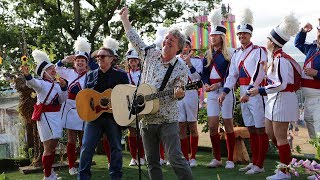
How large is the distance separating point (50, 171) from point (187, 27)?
3.17 m

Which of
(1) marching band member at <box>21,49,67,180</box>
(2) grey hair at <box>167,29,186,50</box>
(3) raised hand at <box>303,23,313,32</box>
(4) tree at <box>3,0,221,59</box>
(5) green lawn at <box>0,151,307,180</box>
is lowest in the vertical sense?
(5) green lawn at <box>0,151,307,180</box>

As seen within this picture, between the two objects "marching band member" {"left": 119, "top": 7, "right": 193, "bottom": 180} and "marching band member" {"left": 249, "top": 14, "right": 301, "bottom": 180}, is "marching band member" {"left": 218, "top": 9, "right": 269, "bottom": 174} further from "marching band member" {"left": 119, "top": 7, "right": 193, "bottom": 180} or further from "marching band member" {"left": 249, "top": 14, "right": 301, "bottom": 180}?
"marching band member" {"left": 119, "top": 7, "right": 193, "bottom": 180}

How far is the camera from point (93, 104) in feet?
19.7

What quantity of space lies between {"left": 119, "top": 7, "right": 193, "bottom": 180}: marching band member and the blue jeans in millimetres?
1051

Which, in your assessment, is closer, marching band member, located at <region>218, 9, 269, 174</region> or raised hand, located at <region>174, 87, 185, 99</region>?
raised hand, located at <region>174, 87, 185, 99</region>

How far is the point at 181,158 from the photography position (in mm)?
4812

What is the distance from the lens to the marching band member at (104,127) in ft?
19.4

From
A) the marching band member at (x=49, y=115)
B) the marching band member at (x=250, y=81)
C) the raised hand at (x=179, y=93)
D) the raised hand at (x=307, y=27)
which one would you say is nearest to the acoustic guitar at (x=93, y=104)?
the marching band member at (x=49, y=115)

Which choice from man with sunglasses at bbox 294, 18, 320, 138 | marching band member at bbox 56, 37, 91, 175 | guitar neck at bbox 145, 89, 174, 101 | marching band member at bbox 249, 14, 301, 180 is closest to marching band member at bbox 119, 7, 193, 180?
guitar neck at bbox 145, 89, 174, 101

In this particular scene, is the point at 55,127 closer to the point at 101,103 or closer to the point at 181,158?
the point at 101,103

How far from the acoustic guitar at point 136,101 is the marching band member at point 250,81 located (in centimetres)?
199

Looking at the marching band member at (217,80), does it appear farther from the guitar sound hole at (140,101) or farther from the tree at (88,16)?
the tree at (88,16)

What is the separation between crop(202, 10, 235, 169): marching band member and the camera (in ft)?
Result: 24.2

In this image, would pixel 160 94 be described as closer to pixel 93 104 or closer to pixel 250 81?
pixel 93 104
